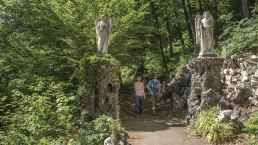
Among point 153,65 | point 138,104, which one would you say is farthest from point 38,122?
point 153,65

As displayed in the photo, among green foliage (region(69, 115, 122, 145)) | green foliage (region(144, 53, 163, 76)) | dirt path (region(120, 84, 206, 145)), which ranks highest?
green foliage (region(144, 53, 163, 76))

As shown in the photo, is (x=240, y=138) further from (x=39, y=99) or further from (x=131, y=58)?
(x=131, y=58)

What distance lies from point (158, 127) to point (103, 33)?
12.1ft

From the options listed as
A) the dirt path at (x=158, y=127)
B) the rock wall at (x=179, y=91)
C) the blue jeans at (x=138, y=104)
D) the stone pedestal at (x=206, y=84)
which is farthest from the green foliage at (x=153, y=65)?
the stone pedestal at (x=206, y=84)

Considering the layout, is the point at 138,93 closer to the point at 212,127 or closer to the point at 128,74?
the point at 212,127

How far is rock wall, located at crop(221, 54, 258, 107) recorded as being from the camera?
11852 millimetres

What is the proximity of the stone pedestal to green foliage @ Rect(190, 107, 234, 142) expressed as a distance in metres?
0.46

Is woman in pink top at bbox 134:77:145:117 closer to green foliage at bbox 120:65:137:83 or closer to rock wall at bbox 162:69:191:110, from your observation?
rock wall at bbox 162:69:191:110

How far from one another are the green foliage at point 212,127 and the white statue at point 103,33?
3765mm

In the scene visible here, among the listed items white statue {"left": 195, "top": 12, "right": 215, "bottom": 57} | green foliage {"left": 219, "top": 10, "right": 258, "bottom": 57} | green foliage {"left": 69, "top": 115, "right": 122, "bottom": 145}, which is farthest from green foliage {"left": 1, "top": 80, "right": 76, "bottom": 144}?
green foliage {"left": 219, "top": 10, "right": 258, "bottom": 57}

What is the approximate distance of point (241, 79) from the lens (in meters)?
12.9

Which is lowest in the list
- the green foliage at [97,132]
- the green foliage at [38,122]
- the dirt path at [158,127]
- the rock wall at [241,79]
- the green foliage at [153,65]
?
the dirt path at [158,127]

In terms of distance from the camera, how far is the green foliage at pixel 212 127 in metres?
9.46

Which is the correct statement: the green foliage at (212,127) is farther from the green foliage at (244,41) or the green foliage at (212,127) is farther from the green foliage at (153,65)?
the green foliage at (153,65)
